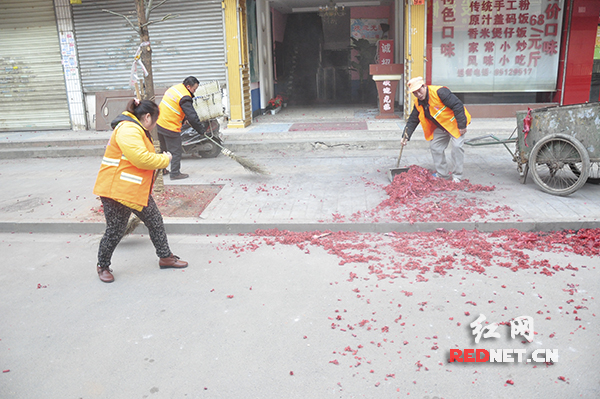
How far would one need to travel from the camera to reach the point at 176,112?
7445 millimetres

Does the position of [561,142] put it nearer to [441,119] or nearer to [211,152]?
[441,119]

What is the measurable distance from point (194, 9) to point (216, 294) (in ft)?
30.4

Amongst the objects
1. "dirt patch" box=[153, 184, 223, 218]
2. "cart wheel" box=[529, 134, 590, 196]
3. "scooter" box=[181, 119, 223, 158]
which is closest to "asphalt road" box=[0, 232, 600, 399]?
"dirt patch" box=[153, 184, 223, 218]

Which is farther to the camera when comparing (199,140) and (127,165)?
(199,140)

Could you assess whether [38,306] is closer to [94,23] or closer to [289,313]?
[289,313]

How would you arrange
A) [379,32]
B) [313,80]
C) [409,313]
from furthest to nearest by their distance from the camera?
[313,80] → [379,32] → [409,313]

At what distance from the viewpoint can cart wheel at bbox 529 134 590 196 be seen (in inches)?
225

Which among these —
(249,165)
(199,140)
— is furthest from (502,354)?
(199,140)

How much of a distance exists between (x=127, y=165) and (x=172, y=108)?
11.3 feet

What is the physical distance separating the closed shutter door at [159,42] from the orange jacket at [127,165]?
7.97 m

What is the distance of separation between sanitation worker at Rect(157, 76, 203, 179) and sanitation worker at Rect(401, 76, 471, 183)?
10.7 feet

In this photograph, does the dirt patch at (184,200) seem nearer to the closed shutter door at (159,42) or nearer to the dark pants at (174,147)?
the dark pants at (174,147)

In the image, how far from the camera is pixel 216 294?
4.13 m

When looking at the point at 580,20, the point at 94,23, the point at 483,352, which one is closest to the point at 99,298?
the point at 483,352
